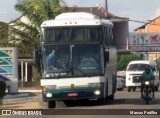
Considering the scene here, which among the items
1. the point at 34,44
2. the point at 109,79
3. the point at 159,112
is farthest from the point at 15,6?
the point at 159,112

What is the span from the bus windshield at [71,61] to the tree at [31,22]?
2160 cm

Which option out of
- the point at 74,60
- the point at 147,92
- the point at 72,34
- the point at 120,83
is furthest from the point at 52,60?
the point at 120,83

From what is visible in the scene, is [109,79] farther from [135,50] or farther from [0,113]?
[135,50]

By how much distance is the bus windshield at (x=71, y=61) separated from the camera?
25094 millimetres

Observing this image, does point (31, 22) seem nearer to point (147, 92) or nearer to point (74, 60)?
point (147, 92)

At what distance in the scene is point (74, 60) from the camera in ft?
82.4

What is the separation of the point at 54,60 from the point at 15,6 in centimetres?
2361

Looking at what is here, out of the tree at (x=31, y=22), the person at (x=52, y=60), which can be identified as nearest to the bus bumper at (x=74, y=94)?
the person at (x=52, y=60)

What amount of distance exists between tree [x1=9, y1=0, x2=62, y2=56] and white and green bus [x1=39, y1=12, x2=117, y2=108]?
69.4 feet

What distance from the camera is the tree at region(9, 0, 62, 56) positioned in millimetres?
47191

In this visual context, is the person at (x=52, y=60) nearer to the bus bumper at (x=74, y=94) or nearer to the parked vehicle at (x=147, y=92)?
the bus bumper at (x=74, y=94)

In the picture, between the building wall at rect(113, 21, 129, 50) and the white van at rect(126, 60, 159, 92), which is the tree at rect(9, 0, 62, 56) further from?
the building wall at rect(113, 21, 129, 50)

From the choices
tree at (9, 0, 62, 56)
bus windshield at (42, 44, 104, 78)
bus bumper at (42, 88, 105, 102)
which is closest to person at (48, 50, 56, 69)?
bus windshield at (42, 44, 104, 78)

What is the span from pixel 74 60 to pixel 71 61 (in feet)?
0.47
